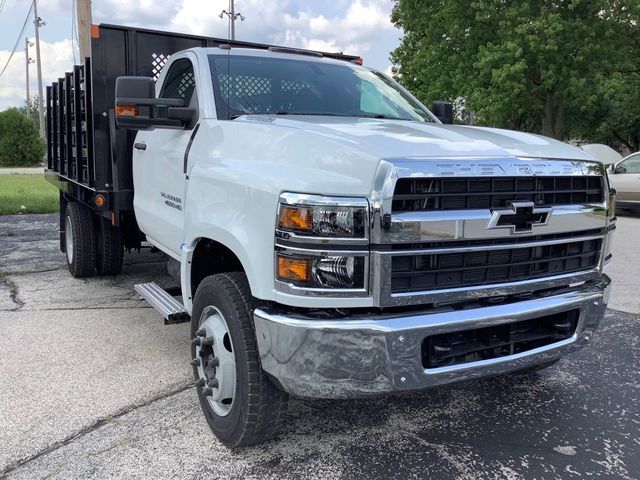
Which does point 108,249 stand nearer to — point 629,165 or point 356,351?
point 356,351

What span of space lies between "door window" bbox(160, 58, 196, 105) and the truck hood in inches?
30.6

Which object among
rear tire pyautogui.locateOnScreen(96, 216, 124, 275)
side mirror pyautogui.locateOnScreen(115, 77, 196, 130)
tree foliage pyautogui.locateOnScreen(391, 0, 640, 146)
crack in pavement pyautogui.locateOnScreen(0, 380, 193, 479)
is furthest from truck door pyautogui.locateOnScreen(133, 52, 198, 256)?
tree foliage pyautogui.locateOnScreen(391, 0, 640, 146)

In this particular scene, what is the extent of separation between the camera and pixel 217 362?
3113 millimetres

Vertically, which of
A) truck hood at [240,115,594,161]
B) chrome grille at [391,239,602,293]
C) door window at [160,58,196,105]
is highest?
door window at [160,58,196,105]

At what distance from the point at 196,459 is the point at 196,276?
1.10 metres

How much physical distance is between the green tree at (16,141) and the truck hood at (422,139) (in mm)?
37729

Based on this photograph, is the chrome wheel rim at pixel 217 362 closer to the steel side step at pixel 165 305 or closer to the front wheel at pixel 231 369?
the front wheel at pixel 231 369

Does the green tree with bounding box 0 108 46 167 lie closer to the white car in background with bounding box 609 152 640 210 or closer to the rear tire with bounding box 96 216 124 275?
the white car in background with bounding box 609 152 640 210

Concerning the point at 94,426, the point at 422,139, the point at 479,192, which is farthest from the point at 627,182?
the point at 94,426

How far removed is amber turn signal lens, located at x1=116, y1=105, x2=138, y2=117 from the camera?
12.4ft

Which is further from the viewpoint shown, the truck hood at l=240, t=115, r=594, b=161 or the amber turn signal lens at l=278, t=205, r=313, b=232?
the truck hood at l=240, t=115, r=594, b=161

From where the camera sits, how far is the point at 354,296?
2.53m

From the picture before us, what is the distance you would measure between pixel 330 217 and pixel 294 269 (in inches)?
10.5

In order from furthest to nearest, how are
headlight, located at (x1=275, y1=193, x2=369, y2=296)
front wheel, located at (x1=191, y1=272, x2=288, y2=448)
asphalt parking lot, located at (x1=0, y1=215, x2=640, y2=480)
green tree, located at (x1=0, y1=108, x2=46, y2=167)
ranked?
green tree, located at (x1=0, y1=108, x2=46, y2=167)
asphalt parking lot, located at (x1=0, y1=215, x2=640, y2=480)
front wheel, located at (x1=191, y1=272, x2=288, y2=448)
headlight, located at (x1=275, y1=193, x2=369, y2=296)
